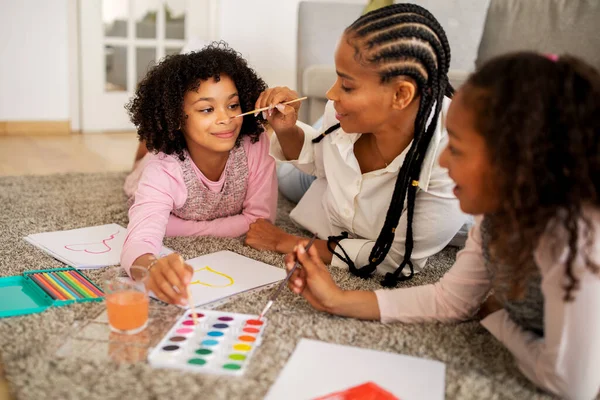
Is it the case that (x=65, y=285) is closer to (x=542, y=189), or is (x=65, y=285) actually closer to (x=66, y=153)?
(x=542, y=189)

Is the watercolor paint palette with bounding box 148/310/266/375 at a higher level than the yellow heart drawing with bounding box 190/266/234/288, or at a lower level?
higher

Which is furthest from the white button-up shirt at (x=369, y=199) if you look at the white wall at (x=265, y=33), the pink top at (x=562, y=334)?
the white wall at (x=265, y=33)

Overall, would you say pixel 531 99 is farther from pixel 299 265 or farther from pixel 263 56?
pixel 263 56

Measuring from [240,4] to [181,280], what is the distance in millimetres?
3078

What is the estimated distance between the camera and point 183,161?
1.52 m

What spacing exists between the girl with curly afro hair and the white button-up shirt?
3.9 inches

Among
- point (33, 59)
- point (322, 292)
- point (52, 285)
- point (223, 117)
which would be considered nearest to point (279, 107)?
point (223, 117)

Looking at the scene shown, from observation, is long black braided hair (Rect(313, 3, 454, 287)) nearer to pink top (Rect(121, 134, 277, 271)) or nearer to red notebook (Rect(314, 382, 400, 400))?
pink top (Rect(121, 134, 277, 271))

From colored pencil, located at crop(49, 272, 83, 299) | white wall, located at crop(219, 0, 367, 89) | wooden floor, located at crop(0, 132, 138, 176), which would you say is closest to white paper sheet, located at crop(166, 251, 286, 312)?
colored pencil, located at crop(49, 272, 83, 299)

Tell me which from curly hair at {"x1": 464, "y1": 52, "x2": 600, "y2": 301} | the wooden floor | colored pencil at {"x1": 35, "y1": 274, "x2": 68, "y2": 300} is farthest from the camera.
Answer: the wooden floor

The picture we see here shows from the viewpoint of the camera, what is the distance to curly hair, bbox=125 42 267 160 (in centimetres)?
148

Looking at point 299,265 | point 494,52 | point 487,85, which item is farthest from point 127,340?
point 494,52

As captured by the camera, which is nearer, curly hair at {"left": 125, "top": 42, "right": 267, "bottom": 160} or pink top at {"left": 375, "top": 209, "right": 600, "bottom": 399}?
pink top at {"left": 375, "top": 209, "right": 600, "bottom": 399}

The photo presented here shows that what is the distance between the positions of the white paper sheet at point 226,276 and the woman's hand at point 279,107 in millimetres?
327
